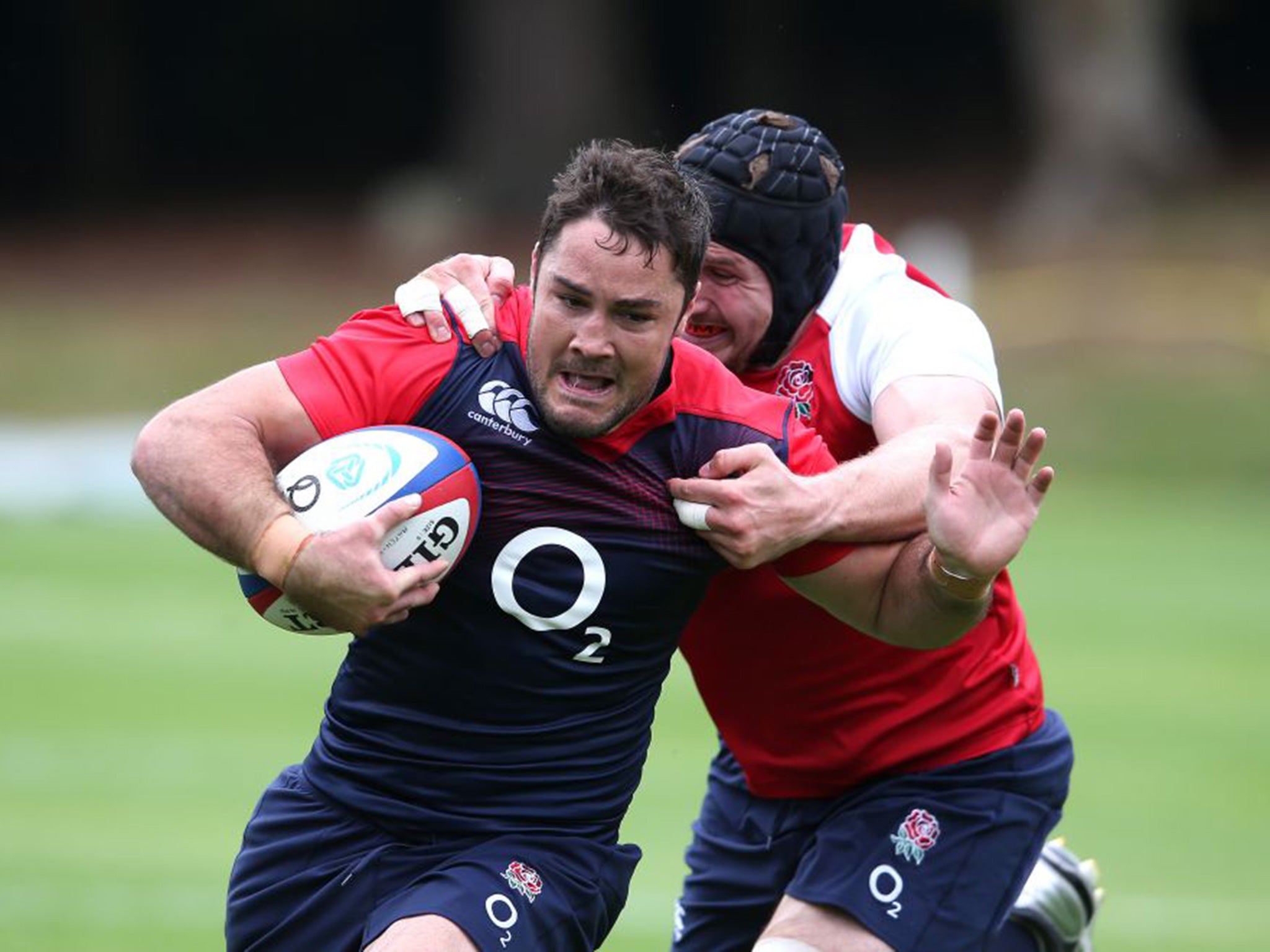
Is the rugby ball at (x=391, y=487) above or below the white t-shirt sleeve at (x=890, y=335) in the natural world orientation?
below

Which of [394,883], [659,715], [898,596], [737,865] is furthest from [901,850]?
[659,715]

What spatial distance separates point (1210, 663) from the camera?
45.2ft

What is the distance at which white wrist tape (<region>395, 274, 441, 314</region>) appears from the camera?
534 cm

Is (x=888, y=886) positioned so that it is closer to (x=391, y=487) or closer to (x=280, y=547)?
(x=391, y=487)

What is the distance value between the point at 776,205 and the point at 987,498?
111 centimetres

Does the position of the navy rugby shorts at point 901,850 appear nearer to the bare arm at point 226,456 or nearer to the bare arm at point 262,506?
the bare arm at point 262,506

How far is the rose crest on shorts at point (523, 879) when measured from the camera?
5.07 meters

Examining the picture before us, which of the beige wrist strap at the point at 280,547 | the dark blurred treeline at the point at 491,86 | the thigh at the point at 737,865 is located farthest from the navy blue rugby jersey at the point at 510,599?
the dark blurred treeline at the point at 491,86

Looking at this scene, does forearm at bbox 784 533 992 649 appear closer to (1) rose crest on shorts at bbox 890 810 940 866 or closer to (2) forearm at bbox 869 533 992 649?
(2) forearm at bbox 869 533 992 649

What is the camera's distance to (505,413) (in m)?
5.22

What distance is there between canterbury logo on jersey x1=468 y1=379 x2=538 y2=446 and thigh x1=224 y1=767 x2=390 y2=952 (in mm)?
985

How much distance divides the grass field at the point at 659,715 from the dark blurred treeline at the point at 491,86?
1140cm

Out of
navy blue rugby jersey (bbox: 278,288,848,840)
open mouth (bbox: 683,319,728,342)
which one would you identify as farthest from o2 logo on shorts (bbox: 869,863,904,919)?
open mouth (bbox: 683,319,728,342)

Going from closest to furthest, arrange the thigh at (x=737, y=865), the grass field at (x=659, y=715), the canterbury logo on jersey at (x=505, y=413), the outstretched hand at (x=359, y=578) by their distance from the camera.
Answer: the outstretched hand at (x=359, y=578), the canterbury logo on jersey at (x=505, y=413), the thigh at (x=737, y=865), the grass field at (x=659, y=715)
